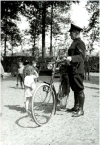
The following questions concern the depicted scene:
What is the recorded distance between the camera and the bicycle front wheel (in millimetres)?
4852

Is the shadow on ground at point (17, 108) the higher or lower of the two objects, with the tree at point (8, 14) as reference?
lower

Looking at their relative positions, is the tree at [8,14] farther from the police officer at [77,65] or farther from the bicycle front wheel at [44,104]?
the bicycle front wheel at [44,104]

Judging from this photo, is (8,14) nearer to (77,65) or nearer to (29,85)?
(29,85)

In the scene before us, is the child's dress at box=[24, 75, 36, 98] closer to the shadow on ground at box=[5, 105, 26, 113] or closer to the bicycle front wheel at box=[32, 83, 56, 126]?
the shadow on ground at box=[5, 105, 26, 113]

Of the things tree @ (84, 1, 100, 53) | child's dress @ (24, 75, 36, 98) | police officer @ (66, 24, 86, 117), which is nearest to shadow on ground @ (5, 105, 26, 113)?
child's dress @ (24, 75, 36, 98)

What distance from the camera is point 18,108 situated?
6.55 m

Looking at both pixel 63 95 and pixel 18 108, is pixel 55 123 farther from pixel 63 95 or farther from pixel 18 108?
pixel 18 108

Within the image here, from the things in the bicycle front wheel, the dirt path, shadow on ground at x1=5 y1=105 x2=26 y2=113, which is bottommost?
shadow on ground at x1=5 y1=105 x2=26 y2=113

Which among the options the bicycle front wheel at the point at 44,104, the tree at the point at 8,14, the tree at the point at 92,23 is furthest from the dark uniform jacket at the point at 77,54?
the tree at the point at 8,14

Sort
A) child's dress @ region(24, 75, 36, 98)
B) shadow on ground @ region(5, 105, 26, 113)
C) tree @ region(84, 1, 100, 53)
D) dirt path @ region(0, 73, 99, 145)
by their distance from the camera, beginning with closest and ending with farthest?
dirt path @ region(0, 73, 99, 145) < child's dress @ region(24, 75, 36, 98) < shadow on ground @ region(5, 105, 26, 113) < tree @ region(84, 1, 100, 53)

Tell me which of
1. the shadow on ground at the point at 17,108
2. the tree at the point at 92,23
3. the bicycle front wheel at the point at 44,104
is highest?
the tree at the point at 92,23

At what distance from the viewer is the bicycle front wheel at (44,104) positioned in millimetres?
4852

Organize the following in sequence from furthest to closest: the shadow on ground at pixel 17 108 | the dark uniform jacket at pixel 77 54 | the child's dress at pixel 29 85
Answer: the shadow on ground at pixel 17 108 → the child's dress at pixel 29 85 → the dark uniform jacket at pixel 77 54

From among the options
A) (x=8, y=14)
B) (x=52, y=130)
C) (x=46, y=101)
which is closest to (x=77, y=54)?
(x=46, y=101)
